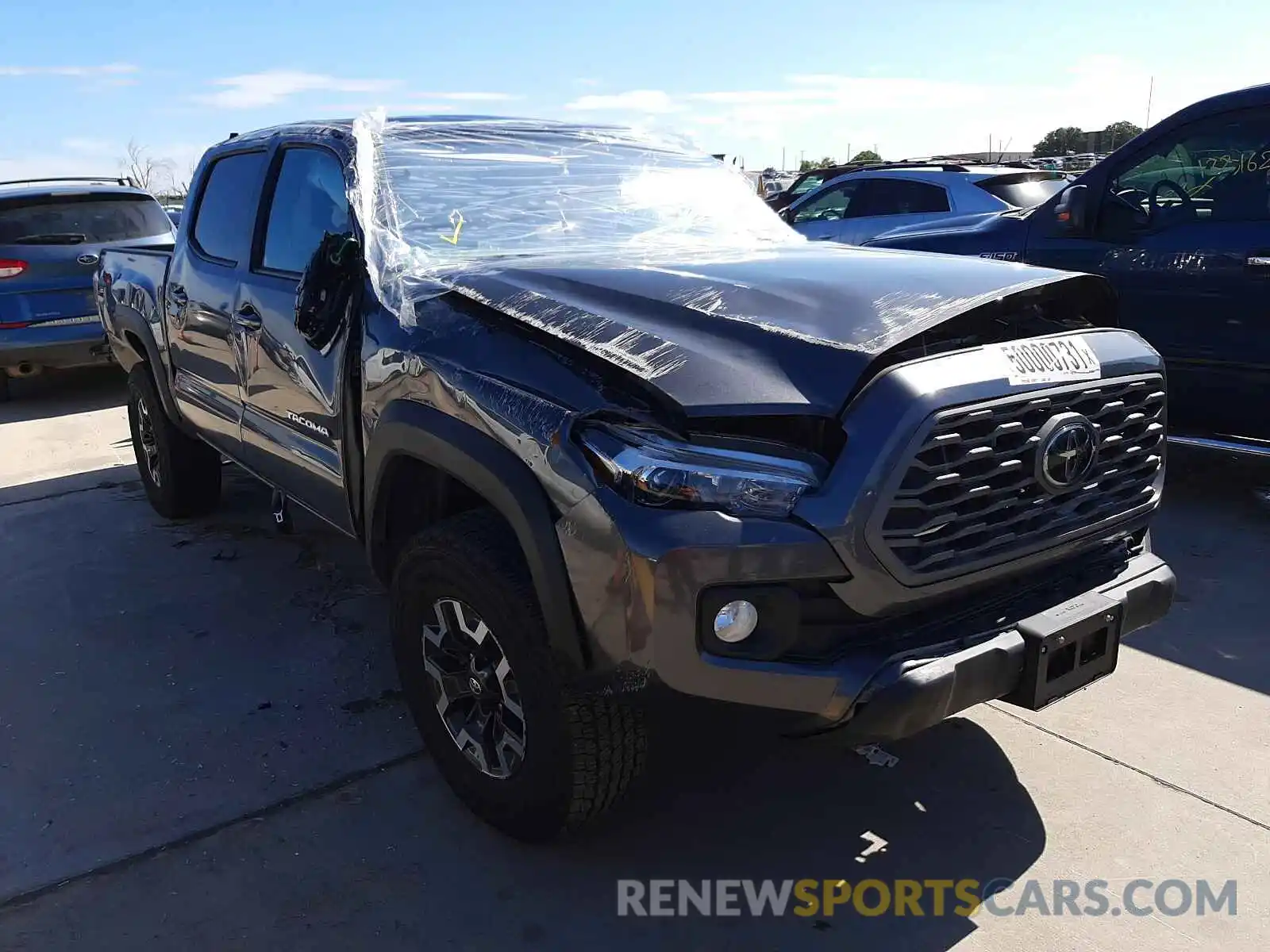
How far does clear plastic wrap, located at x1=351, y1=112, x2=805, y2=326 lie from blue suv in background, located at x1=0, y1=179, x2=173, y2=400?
212 inches

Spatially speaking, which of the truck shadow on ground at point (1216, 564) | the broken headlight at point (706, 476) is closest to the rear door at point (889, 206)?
the truck shadow on ground at point (1216, 564)

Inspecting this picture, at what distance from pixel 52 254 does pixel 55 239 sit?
0.54ft

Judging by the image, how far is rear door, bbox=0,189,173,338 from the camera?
27.0 feet

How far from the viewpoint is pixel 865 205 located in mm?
9781

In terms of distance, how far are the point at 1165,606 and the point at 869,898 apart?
1.08m

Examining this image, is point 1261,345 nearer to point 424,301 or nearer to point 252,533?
point 424,301

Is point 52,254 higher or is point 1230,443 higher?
point 52,254

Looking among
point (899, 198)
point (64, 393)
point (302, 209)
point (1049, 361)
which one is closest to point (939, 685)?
point (1049, 361)

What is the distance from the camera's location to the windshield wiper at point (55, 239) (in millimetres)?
8328

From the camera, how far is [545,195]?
367 cm

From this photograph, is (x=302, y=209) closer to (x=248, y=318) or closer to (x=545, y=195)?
(x=248, y=318)

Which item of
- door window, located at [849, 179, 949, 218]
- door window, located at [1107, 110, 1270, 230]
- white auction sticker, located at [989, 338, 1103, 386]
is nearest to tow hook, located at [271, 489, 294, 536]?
white auction sticker, located at [989, 338, 1103, 386]

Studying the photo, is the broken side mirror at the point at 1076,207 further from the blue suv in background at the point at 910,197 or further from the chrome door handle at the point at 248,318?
the chrome door handle at the point at 248,318

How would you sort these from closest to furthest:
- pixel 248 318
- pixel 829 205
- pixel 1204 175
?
pixel 248 318
pixel 1204 175
pixel 829 205
